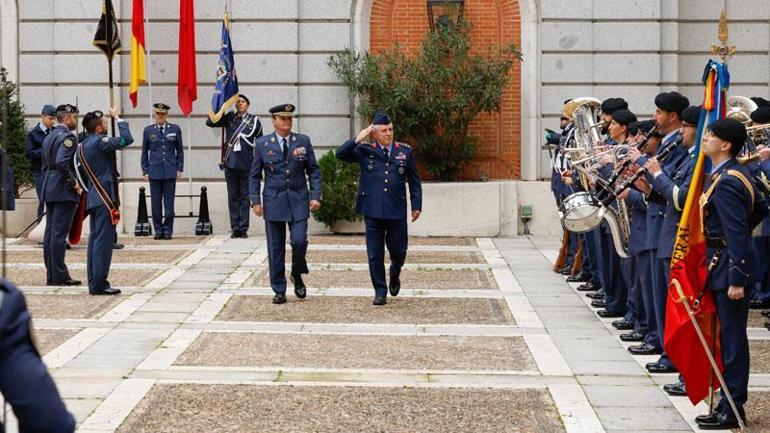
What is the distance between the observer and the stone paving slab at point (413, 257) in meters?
16.5

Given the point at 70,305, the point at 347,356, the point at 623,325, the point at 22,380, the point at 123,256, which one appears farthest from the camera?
the point at 123,256

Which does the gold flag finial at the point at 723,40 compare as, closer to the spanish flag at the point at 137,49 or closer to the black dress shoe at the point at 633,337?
the spanish flag at the point at 137,49

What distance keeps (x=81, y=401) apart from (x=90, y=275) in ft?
17.1

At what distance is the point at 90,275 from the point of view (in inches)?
524

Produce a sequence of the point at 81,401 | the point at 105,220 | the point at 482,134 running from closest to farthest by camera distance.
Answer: the point at 81,401
the point at 105,220
the point at 482,134

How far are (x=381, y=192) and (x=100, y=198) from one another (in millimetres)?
2904

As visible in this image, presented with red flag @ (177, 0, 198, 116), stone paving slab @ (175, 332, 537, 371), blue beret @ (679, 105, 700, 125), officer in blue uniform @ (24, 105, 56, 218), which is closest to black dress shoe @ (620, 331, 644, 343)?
stone paving slab @ (175, 332, 537, 371)

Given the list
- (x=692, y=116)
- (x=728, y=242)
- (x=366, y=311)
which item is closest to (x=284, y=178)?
(x=366, y=311)

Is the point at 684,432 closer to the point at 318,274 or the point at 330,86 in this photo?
the point at 318,274

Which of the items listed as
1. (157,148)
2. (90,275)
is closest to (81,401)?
(90,275)

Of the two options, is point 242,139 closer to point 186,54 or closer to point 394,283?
point 186,54

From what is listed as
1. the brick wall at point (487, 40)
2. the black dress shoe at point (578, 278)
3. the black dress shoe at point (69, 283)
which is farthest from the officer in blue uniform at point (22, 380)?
the brick wall at point (487, 40)

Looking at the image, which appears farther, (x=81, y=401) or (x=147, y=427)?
(x=81, y=401)

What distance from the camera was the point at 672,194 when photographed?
821cm
